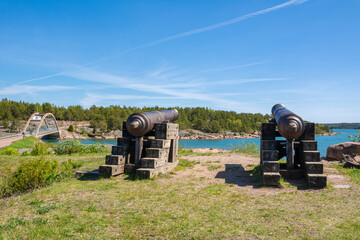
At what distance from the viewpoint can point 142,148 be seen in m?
8.48

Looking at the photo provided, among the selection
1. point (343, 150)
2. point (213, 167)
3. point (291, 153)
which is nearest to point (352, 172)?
point (291, 153)

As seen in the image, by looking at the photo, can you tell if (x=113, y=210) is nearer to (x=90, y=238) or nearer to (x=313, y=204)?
(x=90, y=238)

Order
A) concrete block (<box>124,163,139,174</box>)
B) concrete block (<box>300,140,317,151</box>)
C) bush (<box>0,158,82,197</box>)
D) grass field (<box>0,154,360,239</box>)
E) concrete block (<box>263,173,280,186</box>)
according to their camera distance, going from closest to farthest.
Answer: grass field (<box>0,154,360,239</box>)
concrete block (<box>263,173,280,186</box>)
bush (<box>0,158,82,197</box>)
concrete block (<box>300,140,317,151</box>)
concrete block (<box>124,163,139,174</box>)

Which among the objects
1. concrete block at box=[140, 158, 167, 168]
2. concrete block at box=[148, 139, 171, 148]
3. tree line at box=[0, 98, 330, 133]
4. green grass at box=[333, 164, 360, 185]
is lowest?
green grass at box=[333, 164, 360, 185]

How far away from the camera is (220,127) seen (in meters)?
91.3

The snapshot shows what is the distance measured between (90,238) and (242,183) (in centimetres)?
466

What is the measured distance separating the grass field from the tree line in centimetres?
6738

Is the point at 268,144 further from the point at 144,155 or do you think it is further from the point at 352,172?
the point at 144,155

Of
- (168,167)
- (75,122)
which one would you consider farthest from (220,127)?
(168,167)

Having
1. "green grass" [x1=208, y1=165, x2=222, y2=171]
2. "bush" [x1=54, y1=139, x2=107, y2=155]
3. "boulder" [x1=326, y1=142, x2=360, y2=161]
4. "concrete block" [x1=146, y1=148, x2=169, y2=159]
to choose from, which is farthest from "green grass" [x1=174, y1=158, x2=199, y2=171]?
"bush" [x1=54, y1=139, x2=107, y2=155]

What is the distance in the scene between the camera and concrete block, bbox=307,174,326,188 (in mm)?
6375

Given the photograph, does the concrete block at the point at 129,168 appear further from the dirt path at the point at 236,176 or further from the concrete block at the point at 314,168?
the concrete block at the point at 314,168

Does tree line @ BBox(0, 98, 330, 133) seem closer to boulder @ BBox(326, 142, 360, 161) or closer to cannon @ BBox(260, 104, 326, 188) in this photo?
boulder @ BBox(326, 142, 360, 161)

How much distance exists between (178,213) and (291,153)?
173 inches
